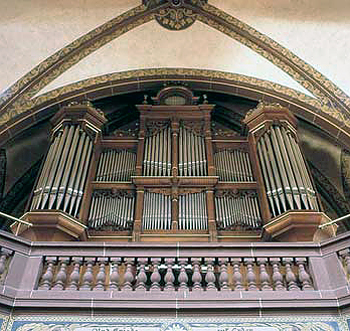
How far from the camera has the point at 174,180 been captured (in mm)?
7898

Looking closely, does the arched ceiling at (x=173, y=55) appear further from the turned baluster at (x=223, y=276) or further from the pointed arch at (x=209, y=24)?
the turned baluster at (x=223, y=276)

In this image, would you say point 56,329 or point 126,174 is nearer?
point 56,329

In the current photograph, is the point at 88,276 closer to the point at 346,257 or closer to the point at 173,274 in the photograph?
the point at 173,274

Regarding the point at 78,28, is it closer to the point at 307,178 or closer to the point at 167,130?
the point at 167,130

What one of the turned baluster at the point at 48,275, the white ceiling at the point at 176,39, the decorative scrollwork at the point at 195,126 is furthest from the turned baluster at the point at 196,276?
the white ceiling at the point at 176,39

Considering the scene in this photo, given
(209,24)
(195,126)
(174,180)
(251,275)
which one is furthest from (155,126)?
(251,275)

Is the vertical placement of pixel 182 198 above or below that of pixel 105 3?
below

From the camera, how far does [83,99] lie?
9586mm

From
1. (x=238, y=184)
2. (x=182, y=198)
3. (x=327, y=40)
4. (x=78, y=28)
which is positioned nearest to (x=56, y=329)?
A: (x=182, y=198)

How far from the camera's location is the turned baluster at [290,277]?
5.02m

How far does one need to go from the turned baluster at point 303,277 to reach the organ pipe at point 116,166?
3.64 m

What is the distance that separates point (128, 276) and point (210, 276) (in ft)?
2.79

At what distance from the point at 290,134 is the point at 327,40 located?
214cm

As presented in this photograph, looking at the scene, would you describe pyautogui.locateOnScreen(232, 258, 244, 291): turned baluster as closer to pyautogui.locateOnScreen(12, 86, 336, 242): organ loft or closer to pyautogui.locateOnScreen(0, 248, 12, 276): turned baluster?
pyautogui.locateOnScreen(12, 86, 336, 242): organ loft
